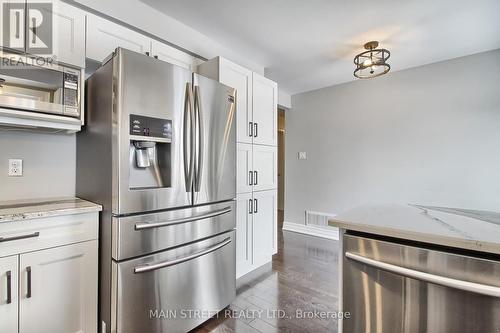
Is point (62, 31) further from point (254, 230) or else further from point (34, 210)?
point (254, 230)

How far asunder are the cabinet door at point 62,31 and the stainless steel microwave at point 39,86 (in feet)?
0.23

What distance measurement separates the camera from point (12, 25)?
137cm

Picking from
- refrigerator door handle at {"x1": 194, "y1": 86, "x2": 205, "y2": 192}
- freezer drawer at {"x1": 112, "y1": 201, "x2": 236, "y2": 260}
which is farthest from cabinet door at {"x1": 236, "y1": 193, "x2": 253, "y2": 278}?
refrigerator door handle at {"x1": 194, "y1": 86, "x2": 205, "y2": 192}

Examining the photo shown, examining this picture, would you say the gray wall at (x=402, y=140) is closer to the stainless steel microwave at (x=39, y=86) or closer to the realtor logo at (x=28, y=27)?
the stainless steel microwave at (x=39, y=86)

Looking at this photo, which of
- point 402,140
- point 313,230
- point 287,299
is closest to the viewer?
point 287,299

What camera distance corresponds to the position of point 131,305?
1.38 metres

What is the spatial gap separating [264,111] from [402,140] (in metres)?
2.15

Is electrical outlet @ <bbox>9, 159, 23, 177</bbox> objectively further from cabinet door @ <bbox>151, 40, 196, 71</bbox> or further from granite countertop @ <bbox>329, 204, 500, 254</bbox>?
granite countertop @ <bbox>329, 204, 500, 254</bbox>

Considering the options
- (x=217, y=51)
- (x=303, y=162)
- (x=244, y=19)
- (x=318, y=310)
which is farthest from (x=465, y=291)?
(x=303, y=162)

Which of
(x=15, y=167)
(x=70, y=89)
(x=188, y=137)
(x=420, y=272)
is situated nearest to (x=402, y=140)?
(x=420, y=272)

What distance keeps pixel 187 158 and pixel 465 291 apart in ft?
5.01

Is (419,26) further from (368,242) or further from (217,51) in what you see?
(368,242)

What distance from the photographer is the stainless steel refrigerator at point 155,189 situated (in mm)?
1370

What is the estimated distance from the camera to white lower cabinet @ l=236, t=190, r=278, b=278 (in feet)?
7.91
